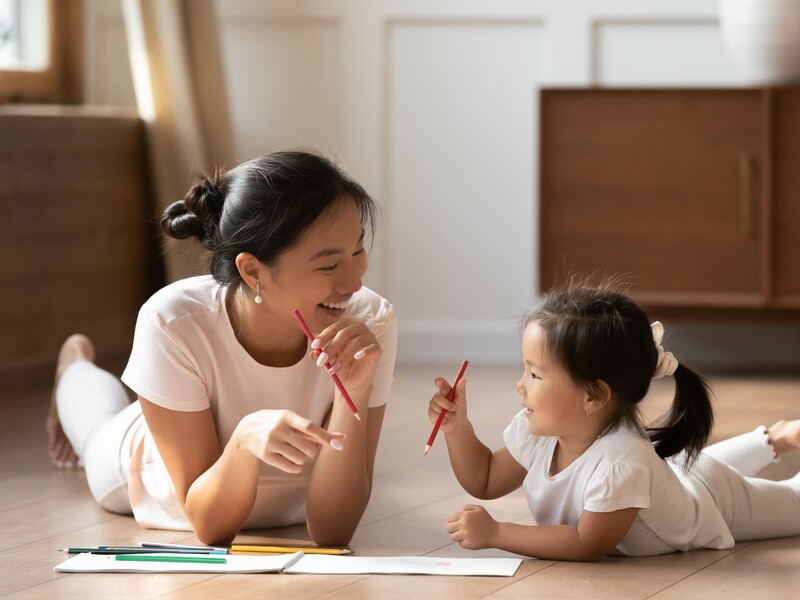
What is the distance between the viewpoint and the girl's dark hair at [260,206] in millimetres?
1724

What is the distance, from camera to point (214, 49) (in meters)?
3.92

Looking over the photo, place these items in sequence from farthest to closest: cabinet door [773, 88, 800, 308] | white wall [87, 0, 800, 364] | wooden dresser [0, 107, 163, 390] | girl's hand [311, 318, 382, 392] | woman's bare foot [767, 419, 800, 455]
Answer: white wall [87, 0, 800, 364], cabinet door [773, 88, 800, 308], wooden dresser [0, 107, 163, 390], woman's bare foot [767, 419, 800, 455], girl's hand [311, 318, 382, 392]

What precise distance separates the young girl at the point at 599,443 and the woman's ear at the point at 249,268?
32 cm

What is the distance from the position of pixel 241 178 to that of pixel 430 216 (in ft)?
7.99

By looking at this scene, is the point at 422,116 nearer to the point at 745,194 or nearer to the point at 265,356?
the point at 745,194

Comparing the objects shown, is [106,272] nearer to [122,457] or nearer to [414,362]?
[414,362]

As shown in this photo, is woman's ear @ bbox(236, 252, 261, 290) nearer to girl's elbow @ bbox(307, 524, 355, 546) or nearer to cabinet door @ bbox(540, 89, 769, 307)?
girl's elbow @ bbox(307, 524, 355, 546)

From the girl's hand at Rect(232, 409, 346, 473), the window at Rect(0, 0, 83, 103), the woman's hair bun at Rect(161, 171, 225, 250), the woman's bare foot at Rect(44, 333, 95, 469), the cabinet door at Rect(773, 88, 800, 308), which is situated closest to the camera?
the girl's hand at Rect(232, 409, 346, 473)

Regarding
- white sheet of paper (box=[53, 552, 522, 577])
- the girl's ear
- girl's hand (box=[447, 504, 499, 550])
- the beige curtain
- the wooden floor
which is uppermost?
the beige curtain

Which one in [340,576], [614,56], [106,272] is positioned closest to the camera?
[340,576]

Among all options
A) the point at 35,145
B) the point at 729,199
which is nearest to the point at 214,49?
the point at 35,145

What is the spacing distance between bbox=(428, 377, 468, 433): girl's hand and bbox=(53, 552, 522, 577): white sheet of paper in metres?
0.20

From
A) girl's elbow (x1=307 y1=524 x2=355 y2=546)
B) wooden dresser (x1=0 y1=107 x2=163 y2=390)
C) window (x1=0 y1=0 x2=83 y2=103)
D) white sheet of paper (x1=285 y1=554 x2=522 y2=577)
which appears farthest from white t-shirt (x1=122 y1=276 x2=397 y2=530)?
window (x1=0 y1=0 x2=83 y2=103)

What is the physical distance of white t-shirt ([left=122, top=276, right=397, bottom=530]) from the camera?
5.86 feet
